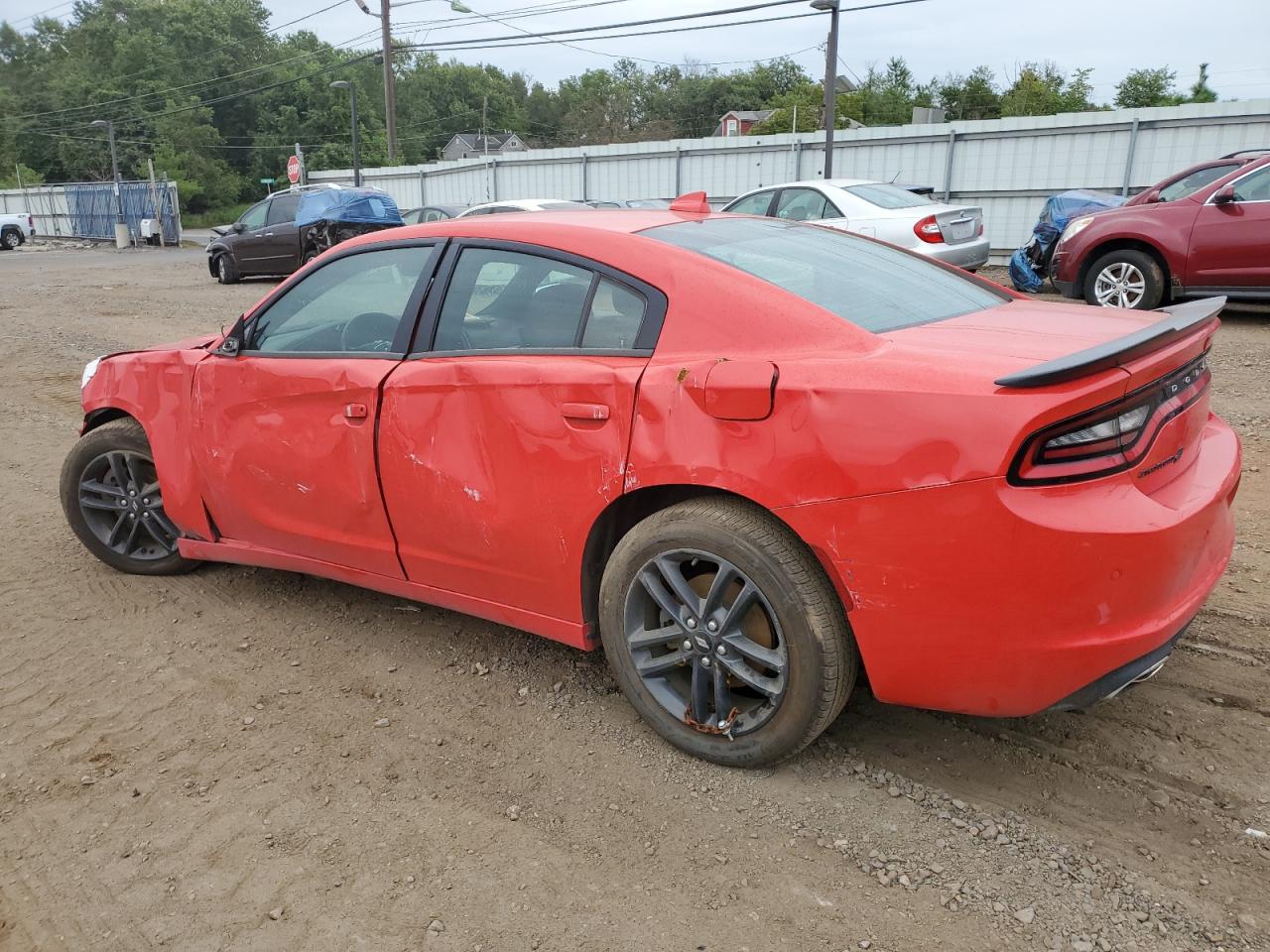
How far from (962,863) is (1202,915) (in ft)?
1.68

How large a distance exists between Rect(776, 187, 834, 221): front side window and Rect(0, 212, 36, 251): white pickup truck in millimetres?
32310

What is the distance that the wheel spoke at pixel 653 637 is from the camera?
280 centimetres

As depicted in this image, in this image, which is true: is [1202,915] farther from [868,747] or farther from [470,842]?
[470,842]

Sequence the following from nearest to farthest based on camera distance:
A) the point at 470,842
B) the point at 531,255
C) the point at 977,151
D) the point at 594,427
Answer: the point at 470,842
the point at 594,427
the point at 531,255
the point at 977,151

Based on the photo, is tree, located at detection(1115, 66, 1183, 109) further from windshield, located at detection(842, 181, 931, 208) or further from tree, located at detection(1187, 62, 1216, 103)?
windshield, located at detection(842, 181, 931, 208)

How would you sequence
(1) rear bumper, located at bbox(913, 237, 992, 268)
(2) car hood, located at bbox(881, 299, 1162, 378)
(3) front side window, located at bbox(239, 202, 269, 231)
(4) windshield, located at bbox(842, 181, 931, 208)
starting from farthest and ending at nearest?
1. (3) front side window, located at bbox(239, 202, 269, 231)
2. (4) windshield, located at bbox(842, 181, 931, 208)
3. (1) rear bumper, located at bbox(913, 237, 992, 268)
4. (2) car hood, located at bbox(881, 299, 1162, 378)

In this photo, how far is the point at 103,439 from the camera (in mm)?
4262

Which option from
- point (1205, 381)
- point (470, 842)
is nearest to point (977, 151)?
point (1205, 381)

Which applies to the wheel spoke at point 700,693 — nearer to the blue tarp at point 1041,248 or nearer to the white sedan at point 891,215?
the white sedan at point 891,215

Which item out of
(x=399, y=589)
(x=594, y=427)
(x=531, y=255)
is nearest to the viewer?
(x=594, y=427)

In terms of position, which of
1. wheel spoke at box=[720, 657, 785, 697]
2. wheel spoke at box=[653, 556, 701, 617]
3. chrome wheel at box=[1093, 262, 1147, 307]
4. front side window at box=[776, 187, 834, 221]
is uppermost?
front side window at box=[776, 187, 834, 221]

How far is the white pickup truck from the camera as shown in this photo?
112 ft

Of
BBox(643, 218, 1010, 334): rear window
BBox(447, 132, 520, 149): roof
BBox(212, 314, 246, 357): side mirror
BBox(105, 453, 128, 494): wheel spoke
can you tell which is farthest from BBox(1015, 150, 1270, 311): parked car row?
BBox(447, 132, 520, 149): roof

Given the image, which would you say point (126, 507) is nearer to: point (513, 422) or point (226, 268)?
point (513, 422)
